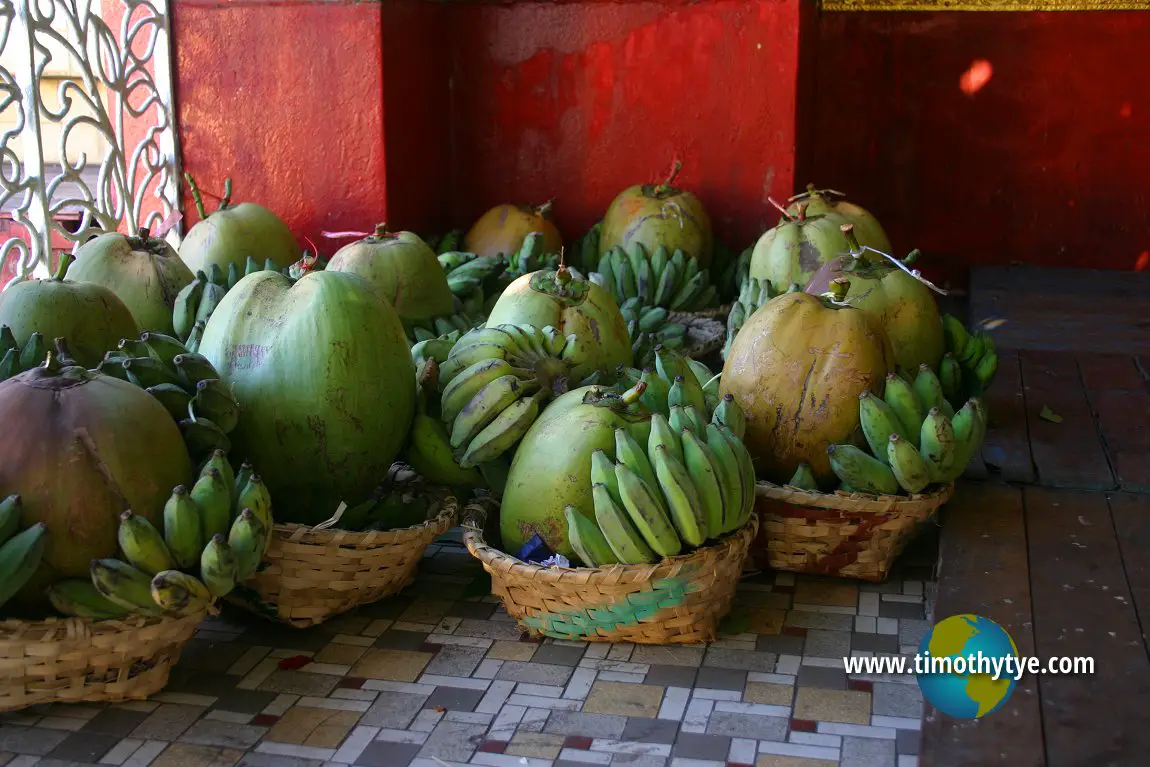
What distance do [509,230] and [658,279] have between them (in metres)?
0.73

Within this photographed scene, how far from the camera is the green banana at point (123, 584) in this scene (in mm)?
2234

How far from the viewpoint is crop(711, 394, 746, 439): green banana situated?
290cm

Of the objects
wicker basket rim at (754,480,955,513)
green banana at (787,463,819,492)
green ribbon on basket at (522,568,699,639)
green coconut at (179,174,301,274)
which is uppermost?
green coconut at (179,174,301,274)

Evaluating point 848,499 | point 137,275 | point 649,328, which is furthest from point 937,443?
point 137,275

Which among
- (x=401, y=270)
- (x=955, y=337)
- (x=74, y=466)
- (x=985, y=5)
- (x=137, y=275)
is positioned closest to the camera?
(x=74, y=466)

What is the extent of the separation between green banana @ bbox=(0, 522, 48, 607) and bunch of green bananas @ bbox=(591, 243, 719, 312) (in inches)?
116

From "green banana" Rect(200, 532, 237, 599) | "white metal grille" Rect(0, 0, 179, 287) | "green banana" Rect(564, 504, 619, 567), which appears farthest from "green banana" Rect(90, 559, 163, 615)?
"white metal grille" Rect(0, 0, 179, 287)

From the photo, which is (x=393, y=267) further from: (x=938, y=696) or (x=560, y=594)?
(x=938, y=696)

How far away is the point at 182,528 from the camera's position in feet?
7.59

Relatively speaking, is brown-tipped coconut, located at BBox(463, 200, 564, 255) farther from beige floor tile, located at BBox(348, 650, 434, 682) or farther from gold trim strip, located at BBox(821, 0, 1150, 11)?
beige floor tile, located at BBox(348, 650, 434, 682)

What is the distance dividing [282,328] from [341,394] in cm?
22

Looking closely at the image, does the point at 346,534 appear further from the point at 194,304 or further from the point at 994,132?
the point at 994,132

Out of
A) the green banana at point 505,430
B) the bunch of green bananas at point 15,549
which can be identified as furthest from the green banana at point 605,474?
the bunch of green bananas at point 15,549

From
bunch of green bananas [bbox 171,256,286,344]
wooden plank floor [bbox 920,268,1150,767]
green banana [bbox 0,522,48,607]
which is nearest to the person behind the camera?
wooden plank floor [bbox 920,268,1150,767]
